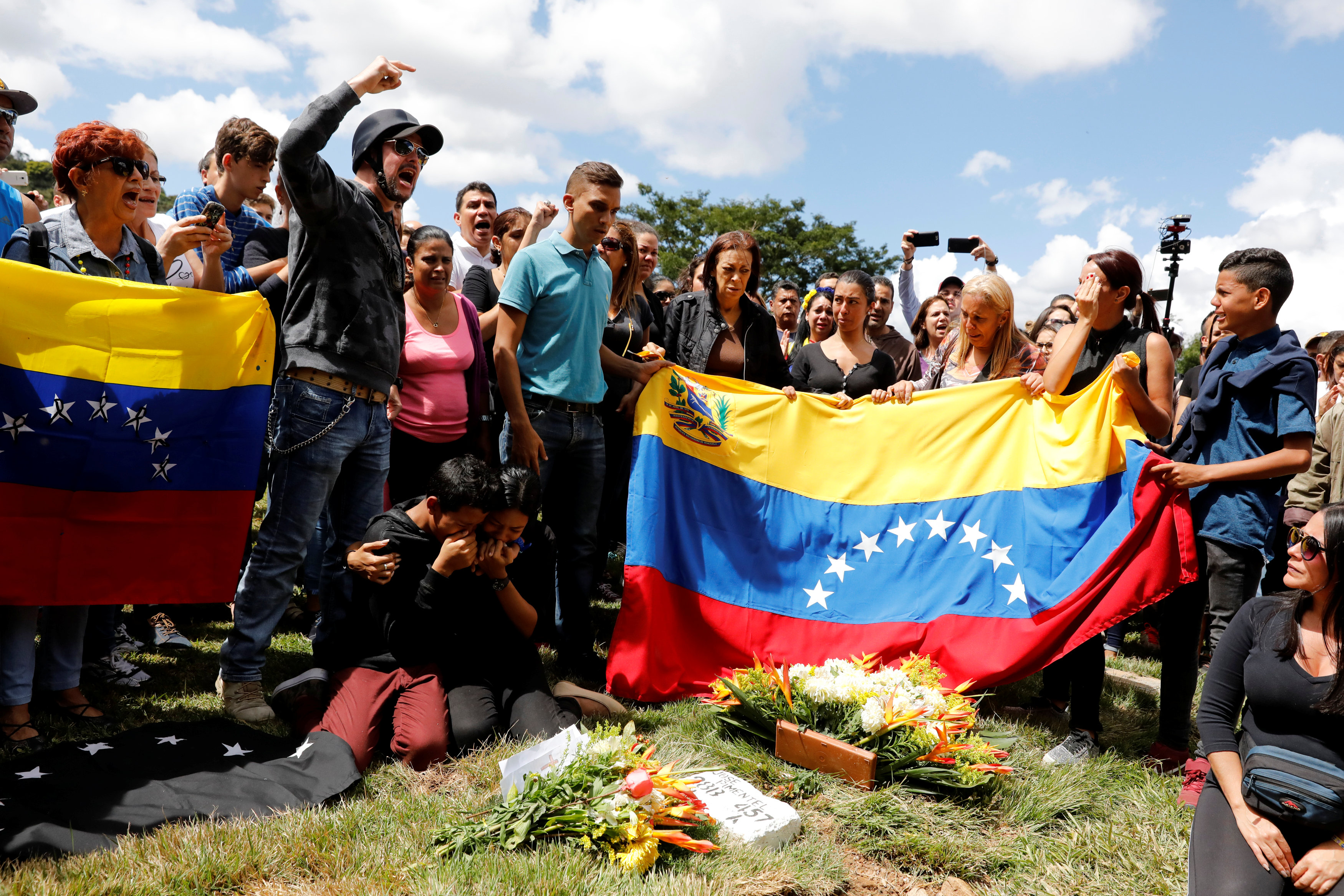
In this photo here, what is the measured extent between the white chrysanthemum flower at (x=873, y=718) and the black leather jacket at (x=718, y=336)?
2510 mm

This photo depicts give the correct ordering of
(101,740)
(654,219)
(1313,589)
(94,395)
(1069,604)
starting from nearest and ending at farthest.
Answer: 1. (1313,589)
2. (101,740)
3. (94,395)
4. (1069,604)
5. (654,219)

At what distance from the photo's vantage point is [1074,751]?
4074mm

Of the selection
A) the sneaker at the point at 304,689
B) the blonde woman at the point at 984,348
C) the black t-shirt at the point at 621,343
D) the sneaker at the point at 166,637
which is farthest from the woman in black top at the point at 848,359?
the sneaker at the point at 166,637

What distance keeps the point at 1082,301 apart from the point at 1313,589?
1.83m

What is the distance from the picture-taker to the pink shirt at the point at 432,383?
15.4 ft

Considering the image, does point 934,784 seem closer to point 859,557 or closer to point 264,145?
point 859,557

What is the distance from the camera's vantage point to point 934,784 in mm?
3527

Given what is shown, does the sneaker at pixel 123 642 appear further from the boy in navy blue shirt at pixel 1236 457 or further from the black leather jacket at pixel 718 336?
the boy in navy blue shirt at pixel 1236 457

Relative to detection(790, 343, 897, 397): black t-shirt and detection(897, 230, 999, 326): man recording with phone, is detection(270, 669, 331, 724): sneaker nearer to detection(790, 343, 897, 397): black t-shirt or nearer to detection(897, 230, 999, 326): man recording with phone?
detection(790, 343, 897, 397): black t-shirt

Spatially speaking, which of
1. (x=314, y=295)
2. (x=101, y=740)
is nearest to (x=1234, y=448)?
(x=314, y=295)

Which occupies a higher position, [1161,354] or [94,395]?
[1161,354]

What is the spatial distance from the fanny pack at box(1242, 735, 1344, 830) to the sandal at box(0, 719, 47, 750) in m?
4.43

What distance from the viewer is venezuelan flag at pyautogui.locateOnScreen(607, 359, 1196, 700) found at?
4332 mm

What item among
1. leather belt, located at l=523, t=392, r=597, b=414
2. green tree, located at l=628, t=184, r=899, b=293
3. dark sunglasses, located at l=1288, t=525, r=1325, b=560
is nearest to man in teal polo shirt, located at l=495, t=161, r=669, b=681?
leather belt, located at l=523, t=392, r=597, b=414
